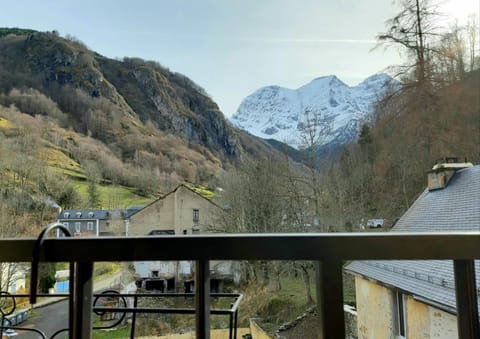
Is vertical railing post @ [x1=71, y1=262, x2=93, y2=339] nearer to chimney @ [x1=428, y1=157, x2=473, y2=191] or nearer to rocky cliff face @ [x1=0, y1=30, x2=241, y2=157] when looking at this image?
rocky cliff face @ [x1=0, y1=30, x2=241, y2=157]

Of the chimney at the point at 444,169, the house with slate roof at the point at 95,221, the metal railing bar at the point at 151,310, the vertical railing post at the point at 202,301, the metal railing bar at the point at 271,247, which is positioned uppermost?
the chimney at the point at 444,169

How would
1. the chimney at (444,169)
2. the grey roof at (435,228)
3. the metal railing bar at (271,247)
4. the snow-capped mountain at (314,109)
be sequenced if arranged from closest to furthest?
the metal railing bar at (271,247) < the grey roof at (435,228) < the chimney at (444,169) < the snow-capped mountain at (314,109)

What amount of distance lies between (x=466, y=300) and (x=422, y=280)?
311mm

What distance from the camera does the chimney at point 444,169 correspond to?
129 cm

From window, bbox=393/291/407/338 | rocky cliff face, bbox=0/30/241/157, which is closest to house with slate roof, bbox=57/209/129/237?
rocky cliff face, bbox=0/30/241/157

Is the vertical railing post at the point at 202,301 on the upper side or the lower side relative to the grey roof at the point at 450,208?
lower

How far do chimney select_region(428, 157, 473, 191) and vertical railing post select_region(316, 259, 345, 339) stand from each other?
891 millimetres

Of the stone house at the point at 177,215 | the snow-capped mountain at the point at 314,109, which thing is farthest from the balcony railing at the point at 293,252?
the snow-capped mountain at the point at 314,109

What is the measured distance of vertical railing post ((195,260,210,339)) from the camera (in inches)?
25.9

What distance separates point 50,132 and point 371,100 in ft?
4.45

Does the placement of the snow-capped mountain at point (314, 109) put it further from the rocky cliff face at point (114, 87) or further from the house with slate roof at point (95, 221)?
the house with slate roof at point (95, 221)

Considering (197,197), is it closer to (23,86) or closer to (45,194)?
(45,194)

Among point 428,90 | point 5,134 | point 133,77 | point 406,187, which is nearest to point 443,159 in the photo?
point 406,187

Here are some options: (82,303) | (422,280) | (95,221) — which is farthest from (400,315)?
(95,221)
